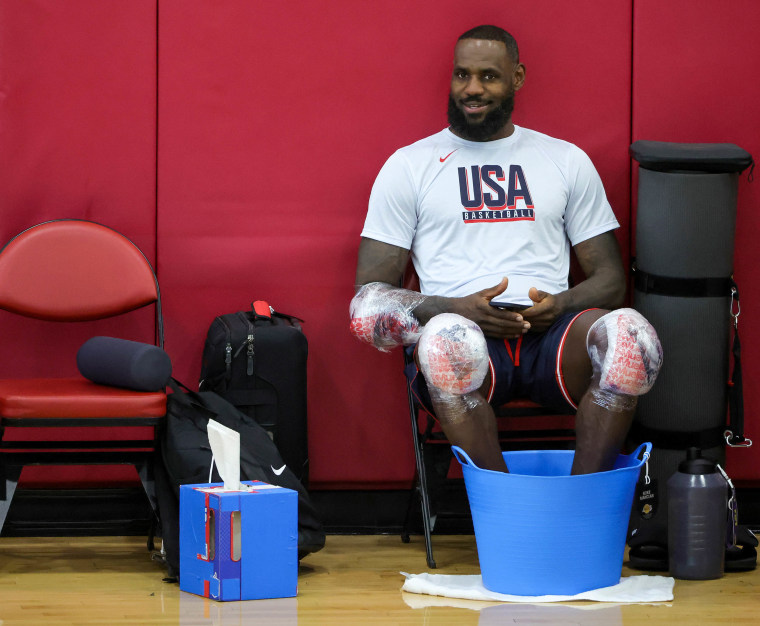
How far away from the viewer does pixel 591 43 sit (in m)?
3.46

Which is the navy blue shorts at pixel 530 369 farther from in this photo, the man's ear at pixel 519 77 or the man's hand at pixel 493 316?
the man's ear at pixel 519 77

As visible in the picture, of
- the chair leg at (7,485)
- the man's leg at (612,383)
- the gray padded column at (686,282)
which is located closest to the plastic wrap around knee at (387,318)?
the man's leg at (612,383)

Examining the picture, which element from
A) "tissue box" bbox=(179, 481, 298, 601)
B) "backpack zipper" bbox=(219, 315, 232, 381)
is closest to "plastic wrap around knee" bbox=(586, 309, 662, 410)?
"tissue box" bbox=(179, 481, 298, 601)

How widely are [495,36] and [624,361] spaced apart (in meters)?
1.16

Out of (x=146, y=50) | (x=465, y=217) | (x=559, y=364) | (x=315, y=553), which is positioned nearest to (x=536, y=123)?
(x=465, y=217)

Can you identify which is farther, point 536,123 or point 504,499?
point 536,123

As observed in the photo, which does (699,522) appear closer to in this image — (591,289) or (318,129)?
(591,289)

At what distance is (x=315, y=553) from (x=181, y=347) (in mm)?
792

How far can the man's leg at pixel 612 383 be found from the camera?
8.54ft

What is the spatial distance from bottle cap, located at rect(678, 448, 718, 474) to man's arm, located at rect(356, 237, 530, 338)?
0.54 meters

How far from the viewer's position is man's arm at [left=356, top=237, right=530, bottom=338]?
9.30 feet

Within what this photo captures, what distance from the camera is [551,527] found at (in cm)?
255

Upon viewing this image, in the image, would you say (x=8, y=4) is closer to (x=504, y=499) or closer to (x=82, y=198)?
(x=82, y=198)

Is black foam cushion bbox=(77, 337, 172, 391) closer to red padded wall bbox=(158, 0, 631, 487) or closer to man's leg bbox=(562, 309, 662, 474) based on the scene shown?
red padded wall bbox=(158, 0, 631, 487)
